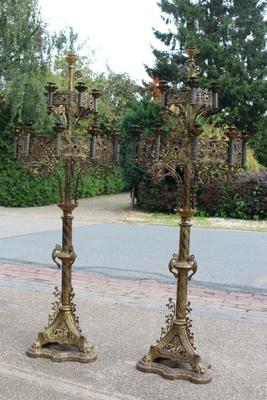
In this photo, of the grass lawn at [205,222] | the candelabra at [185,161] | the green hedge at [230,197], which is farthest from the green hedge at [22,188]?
the candelabra at [185,161]

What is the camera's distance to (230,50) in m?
29.8

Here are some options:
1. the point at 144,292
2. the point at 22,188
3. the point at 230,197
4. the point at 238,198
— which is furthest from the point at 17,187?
the point at 144,292

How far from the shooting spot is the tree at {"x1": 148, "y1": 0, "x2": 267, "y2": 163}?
28.8 meters

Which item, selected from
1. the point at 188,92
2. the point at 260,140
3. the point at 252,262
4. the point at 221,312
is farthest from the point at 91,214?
the point at 260,140

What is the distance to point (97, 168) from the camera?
4453 mm

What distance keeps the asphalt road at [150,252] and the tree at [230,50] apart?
1776 cm

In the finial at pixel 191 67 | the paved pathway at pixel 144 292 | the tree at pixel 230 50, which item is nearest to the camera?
the finial at pixel 191 67

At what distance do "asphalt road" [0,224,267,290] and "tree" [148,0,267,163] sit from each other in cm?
1776

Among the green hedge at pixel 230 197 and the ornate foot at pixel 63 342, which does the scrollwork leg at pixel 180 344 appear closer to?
the ornate foot at pixel 63 342

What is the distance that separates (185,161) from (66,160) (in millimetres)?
949

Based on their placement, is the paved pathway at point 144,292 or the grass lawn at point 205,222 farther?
the grass lawn at point 205,222

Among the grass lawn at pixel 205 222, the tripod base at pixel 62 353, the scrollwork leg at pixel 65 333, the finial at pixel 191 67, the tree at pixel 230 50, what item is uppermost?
the tree at pixel 230 50

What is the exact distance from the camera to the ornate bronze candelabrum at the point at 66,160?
3.97 metres

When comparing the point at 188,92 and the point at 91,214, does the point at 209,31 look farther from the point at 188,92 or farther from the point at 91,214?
the point at 188,92
